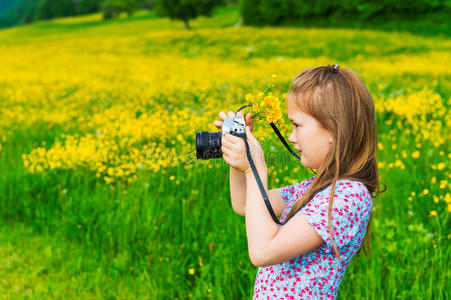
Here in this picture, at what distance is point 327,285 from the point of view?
1368mm

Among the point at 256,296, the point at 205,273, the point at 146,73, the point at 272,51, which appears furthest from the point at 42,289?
the point at 272,51

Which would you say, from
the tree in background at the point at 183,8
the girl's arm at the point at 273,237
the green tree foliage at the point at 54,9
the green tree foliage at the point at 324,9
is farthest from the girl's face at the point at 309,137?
the green tree foliage at the point at 54,9

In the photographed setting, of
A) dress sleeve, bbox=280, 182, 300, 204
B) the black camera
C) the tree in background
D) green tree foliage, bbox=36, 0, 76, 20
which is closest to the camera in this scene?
the black camera

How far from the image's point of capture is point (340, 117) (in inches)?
51.0

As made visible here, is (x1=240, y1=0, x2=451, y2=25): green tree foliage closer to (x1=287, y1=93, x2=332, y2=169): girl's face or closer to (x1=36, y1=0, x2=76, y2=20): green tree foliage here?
(x1=287, y1=93, x2=332, y2=169): girl's face

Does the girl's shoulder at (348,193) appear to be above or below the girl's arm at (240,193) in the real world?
above

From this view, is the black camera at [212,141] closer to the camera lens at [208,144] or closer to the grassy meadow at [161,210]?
the camera lens at [208,144]

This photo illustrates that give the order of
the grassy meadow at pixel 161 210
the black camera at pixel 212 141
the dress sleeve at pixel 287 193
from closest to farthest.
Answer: the black camera at pixel 212 141 → the dress sleeve at pixel 287 193 → the grassy meadow at pixel 161 210

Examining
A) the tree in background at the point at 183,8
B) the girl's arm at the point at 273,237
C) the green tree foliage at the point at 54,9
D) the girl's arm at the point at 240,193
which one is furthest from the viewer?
the green tree foliage at the point at 54,9

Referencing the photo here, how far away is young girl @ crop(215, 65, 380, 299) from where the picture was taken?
4.09 feet

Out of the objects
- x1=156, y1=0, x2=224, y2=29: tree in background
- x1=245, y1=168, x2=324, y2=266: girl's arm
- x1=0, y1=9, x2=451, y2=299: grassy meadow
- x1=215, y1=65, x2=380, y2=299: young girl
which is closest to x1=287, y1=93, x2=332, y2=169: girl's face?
x1=215, y1=65, x2=380, y2=299: young girl

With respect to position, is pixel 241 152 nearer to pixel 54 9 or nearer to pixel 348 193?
pixel 348 193

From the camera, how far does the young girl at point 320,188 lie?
4.09 ft

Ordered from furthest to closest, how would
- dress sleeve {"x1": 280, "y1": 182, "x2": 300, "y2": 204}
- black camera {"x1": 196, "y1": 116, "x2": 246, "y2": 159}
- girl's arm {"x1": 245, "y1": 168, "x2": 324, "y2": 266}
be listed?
1. dress sleeve {"x1": 280, "y1": 182, "x2": 300, "y2": 204}
2. black camera {"x1": 196, "y1": 116, "x2": 246, "y2": 159}
3. girl's arm {"x1": 245, "y1": 168, "x2": 324, "y2": 266}
